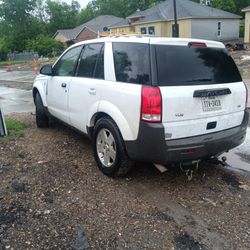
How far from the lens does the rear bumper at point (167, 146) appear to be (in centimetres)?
386

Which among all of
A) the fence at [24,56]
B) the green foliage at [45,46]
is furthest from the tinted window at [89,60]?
the green foliage at [45,46]

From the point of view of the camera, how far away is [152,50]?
13.0ft

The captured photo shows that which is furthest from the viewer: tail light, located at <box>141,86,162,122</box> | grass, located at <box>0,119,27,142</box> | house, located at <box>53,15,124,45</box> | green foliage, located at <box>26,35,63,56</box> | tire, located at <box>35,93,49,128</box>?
house, located at <box>53,15,124,45</box>

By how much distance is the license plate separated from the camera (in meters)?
4.07

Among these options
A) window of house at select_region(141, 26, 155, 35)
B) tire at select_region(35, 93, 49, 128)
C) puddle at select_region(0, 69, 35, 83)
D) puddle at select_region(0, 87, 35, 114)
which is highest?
window of house at select_region(141, 26, 155, 35)

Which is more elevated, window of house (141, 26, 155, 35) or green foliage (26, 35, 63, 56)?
window of house (141, 26, 155, 35)

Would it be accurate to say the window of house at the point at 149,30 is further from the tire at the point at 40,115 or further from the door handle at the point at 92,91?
the door handle at the point at 92,91

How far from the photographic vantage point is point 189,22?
3922 cm

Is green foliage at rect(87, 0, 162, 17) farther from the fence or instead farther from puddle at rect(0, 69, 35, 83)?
puddle at rect(0, 69, 35, 83)

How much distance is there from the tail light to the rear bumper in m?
0.09

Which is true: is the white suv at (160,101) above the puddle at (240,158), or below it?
above

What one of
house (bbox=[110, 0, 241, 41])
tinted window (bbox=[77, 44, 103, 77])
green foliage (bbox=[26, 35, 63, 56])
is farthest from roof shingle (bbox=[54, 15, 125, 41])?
tinted window (bbox=[77, 44, 103, 77])

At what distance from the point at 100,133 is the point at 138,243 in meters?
1.78

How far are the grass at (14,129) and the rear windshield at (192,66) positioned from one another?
12.0 ft
